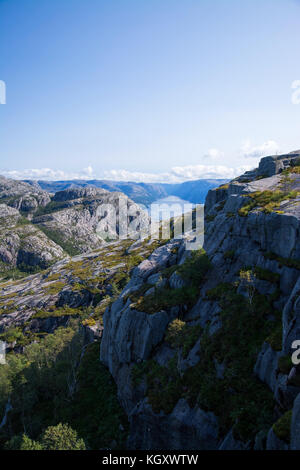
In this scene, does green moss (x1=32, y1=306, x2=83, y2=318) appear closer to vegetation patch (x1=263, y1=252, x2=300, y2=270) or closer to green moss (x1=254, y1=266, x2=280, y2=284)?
green moss (x1=254, y1=266, x2=280, y2=284)

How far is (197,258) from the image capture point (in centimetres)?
4859

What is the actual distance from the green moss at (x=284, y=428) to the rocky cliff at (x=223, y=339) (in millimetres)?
78

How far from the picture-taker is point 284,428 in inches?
765

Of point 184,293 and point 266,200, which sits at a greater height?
point 266,200

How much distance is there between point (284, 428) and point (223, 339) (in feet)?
45.8

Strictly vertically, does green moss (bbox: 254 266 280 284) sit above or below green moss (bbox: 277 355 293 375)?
above

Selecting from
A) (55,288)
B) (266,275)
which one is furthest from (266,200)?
(55,288)

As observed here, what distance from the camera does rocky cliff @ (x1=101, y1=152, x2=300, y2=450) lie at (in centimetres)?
2472

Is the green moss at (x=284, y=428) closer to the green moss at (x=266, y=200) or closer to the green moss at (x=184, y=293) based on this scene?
the green moss at (x=184, y=293)

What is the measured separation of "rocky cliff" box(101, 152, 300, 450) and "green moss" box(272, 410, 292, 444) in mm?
78

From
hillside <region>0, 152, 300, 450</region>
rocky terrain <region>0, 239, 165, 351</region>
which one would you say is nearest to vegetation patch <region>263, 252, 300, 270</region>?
hillside <region>0, 152, 300, 450</region>

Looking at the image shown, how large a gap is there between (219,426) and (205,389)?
3805 millimetres

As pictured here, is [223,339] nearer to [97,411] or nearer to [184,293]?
[184,293]

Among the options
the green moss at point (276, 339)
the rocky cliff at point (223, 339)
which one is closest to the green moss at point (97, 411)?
the rocky cliff at point (223, 339)
